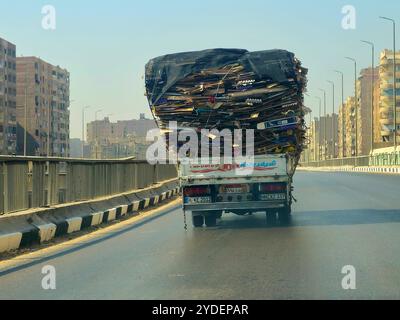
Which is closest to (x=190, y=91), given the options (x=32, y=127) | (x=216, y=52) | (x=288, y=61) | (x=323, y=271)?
(x=216, y=52)

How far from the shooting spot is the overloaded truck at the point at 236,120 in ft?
46.5

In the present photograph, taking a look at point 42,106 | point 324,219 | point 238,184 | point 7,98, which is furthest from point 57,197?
point 42,106

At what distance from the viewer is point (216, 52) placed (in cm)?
1477

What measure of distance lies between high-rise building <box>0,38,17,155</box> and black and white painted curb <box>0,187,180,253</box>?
3772 inches

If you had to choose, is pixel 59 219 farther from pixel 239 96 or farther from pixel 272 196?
pixel 239 96

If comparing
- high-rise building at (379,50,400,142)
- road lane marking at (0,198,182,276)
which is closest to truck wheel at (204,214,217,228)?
road lane marking at (0,198,182,276)

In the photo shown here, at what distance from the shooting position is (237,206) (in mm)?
14102

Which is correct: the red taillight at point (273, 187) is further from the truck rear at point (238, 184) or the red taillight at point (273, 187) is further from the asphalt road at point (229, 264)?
the asphalt road at point (229, 264)

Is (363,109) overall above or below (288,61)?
above

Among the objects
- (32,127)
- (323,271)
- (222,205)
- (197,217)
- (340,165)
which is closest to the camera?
(323,271)

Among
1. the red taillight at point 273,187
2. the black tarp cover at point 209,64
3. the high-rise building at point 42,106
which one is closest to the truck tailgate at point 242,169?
the red taillight at point 273,187

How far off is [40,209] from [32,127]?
126123 mm

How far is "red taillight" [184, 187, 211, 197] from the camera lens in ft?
47.0
